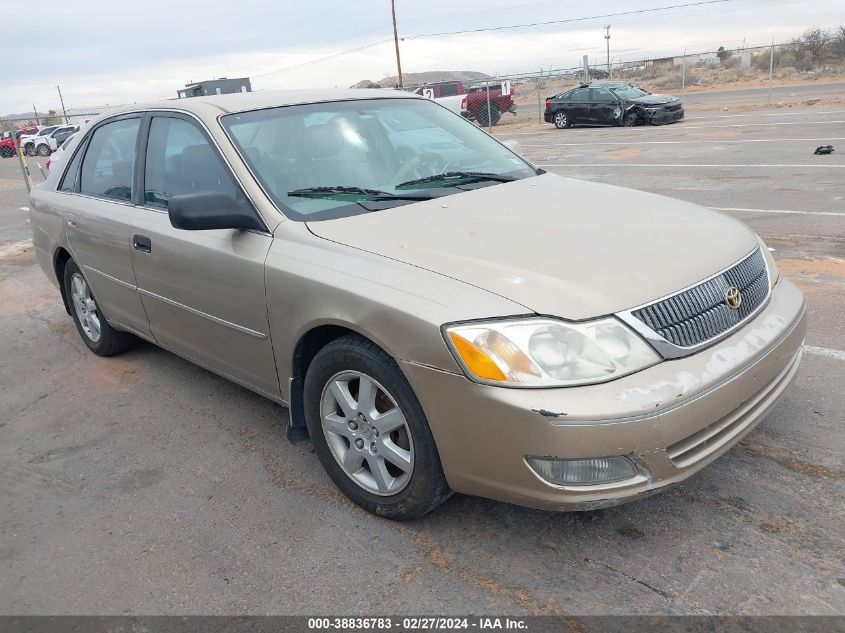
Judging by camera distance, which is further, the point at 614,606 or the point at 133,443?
the point at 133,443

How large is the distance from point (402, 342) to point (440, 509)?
2.85ft

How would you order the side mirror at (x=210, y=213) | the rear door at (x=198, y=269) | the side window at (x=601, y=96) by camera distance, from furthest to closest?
1. the side window at (x=601, y=96)
2. the rear door at (x=198, y=269)
3. the side mirror at (x=210, y=213)

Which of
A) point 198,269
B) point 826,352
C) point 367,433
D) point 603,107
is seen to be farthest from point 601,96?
point 367,433

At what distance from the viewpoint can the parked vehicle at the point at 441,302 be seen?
93.4 inches

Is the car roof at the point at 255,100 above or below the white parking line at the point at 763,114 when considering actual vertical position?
above

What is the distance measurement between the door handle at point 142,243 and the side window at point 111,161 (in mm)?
328

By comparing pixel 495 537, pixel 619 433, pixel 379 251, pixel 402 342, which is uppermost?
pixel 379 251

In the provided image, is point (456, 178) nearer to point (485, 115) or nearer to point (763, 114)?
point (763, 114)

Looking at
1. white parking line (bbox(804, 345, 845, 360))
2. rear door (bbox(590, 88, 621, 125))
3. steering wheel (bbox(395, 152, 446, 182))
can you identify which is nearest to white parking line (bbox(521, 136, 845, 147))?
rear door (bbox(590, 88, 621, 125))

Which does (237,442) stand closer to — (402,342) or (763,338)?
(402,342)

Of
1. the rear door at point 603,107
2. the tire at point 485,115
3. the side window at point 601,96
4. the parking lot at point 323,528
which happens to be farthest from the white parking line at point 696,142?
the parking lot at point 323,528

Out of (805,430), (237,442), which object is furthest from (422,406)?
(805,430)

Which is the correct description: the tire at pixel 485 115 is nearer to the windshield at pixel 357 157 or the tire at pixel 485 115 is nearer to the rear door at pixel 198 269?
the windshield at pixel 357 157

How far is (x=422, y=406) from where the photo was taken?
2.57m
